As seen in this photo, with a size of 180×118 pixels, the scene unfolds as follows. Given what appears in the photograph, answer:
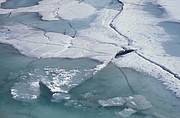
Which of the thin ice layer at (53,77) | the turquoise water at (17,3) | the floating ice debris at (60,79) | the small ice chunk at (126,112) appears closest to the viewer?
the small ice chunk at (126,112)

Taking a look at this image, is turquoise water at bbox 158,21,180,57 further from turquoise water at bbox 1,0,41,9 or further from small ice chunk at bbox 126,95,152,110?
turquoise water at bbox 1,0,41,9

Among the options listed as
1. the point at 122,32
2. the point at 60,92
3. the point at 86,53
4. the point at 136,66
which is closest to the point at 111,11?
the point at 122,32

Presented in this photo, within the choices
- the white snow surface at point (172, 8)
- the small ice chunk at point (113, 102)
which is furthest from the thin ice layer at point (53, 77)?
the white snow surface at point (172, 8)

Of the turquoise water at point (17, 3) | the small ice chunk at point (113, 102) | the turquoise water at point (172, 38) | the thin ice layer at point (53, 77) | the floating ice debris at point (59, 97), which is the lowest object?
the turquoise water at point (17, 3)

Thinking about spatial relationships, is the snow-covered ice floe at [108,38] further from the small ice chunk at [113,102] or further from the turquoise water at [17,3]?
the small ice chunk at [113,102]

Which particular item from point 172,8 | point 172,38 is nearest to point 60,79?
point 172,38

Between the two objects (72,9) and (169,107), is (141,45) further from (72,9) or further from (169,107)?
(72,9)
